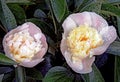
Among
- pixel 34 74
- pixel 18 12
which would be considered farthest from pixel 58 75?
pixel 18 12

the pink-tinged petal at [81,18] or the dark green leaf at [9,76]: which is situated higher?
the pink-tinged petal at [81,18]

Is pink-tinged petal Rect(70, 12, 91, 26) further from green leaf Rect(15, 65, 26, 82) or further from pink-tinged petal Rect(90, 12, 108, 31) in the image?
green leaf Rect(15, 65, 26, 82)

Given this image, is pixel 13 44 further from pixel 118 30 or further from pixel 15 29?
pixel 118 30

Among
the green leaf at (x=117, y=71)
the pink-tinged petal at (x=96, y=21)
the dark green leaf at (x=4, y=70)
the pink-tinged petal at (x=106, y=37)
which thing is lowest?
the green leaf at (x=117, y=71)

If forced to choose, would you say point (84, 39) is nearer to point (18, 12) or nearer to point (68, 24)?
point (68, 24)

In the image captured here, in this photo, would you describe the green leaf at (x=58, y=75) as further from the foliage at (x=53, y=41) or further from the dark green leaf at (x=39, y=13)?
the dark green leaf at (x=39, y=13)

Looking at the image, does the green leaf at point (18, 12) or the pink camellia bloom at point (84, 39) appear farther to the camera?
the green leaf at point (18, 12)

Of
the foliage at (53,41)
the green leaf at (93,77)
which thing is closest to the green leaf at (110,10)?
the foliage at (53,41)
